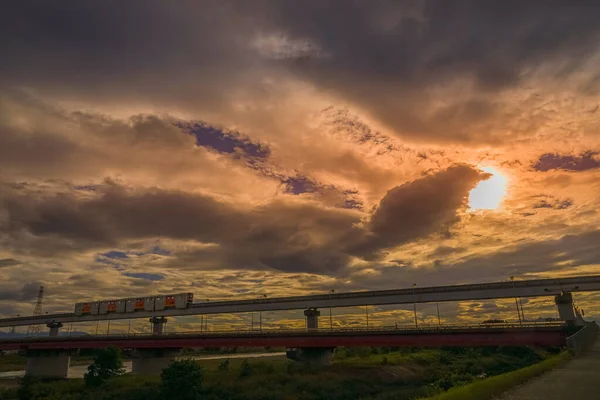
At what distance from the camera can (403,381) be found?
7719 cm

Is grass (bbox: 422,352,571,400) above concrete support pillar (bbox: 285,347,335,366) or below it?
above

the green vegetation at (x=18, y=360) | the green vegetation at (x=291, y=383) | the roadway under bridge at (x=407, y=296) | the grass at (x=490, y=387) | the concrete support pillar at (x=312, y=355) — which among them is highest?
the roadway under bridge at (x=407, y=296)

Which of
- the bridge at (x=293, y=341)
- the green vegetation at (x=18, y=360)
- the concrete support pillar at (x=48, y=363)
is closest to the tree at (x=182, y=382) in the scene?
the bridge at (x=293, y=341)

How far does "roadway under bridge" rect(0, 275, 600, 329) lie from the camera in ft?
262

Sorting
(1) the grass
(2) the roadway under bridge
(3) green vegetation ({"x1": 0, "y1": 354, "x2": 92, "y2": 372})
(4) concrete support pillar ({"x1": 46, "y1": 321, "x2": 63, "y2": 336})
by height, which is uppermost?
(2) the roadway under bridge

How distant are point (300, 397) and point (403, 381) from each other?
26.5 meters

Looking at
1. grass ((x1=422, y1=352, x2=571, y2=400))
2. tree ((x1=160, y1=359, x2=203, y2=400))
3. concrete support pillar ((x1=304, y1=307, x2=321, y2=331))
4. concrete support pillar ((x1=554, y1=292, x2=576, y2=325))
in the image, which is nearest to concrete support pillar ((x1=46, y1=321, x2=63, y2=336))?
concrete support pillar ((x1=304, y1=307, x2=321, y2=331))

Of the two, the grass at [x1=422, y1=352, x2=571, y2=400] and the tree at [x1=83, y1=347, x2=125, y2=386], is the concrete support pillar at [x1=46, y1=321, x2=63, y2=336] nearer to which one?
the tree at [x1=83, y1=347, x2=125, y2=386]

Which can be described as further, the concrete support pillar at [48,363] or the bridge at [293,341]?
the concrete support pillar at [48,363]

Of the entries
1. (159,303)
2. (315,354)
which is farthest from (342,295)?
(159,303)

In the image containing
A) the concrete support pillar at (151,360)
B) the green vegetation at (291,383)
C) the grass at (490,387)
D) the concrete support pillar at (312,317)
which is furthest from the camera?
the concrete support pillar at (312,317)

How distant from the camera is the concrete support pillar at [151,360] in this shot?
9194cm

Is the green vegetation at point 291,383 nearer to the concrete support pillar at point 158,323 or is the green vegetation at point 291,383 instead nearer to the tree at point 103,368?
the tree at point 103,368

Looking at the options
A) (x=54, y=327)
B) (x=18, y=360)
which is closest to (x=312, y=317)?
(x=54, y=327)
